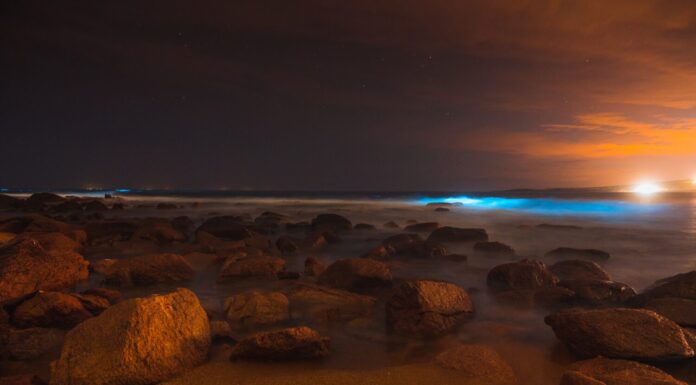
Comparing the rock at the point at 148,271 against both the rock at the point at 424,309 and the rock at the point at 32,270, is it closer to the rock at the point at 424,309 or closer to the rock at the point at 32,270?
the rock at the point at 32,270

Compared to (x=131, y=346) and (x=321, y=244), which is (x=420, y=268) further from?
(x=131, y=346)

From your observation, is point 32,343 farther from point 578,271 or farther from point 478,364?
point 578,271

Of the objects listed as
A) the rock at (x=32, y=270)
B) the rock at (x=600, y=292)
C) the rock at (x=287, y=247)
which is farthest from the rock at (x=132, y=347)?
the rock at (x=287, y=247)

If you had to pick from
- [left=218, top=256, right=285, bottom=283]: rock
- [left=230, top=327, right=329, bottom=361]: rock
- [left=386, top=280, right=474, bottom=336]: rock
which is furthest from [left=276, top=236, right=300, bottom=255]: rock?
[left=230, top=327, right=329, bottom=361]: rock

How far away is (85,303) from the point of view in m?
5.32

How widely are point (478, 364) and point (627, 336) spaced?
1.54 meters

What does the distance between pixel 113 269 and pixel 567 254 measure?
450 inches

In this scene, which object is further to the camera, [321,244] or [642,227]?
[642,227]

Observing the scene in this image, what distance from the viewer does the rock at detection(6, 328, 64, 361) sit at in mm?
4180

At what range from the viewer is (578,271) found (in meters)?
8.10

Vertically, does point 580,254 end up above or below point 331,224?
below

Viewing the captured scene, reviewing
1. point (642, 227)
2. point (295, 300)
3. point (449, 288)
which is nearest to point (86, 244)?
point (295, 300)

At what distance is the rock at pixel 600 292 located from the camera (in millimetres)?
6461

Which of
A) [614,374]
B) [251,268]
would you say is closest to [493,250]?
[251,268]
